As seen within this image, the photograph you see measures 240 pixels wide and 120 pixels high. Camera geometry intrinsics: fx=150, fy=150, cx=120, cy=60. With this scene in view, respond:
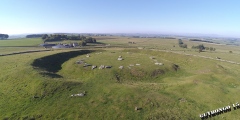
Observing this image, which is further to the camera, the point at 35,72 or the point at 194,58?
the point at 194,58

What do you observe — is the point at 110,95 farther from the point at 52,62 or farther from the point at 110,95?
the point at 52,62

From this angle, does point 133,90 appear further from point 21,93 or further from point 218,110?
point 21,93

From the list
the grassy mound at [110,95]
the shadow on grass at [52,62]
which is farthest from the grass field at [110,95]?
the shadow on grass at [52,62]

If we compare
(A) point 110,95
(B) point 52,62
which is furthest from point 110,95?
(B) point 52,62

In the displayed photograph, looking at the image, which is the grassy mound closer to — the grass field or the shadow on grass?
the grass field

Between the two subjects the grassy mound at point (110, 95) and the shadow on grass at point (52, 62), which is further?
the shadow on grass at point (52, 62)

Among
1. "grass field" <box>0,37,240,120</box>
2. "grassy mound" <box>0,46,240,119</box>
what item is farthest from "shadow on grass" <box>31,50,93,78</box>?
"grassy mound" <box>0,46,240,119</box>

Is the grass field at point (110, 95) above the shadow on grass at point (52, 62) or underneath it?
underneath

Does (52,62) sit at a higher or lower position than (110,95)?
higher

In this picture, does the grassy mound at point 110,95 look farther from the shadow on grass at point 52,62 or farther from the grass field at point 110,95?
the shadow on grass at point 52,62

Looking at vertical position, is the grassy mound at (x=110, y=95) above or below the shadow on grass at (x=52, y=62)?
below

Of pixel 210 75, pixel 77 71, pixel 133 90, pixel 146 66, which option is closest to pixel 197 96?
pixel 133 90
